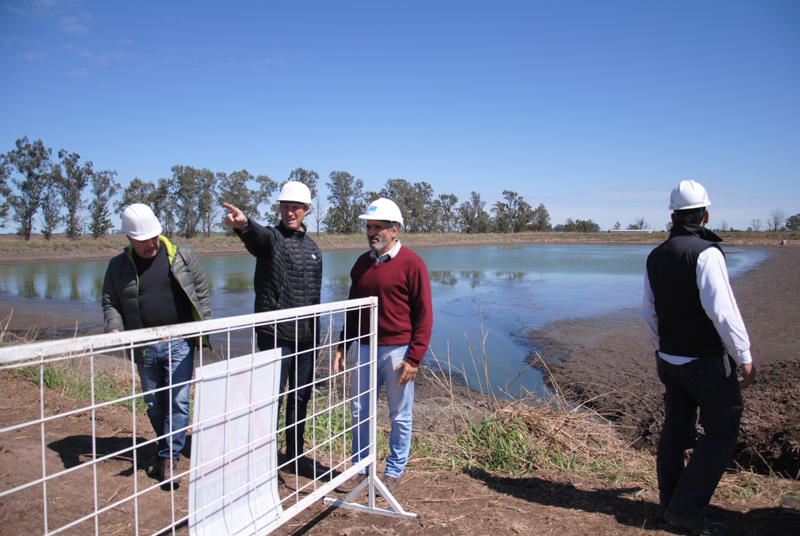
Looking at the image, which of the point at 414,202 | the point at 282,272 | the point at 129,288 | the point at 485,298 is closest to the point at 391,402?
the point at 282,272

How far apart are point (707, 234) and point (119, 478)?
3897 mm

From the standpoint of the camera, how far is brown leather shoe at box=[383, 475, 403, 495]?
3.03m

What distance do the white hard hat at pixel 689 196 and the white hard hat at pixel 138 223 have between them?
10.5ft

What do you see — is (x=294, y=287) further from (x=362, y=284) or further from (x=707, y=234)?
(x=707, y=234)

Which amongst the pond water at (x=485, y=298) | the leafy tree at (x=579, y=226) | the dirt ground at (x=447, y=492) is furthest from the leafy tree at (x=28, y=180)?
the leafy tree at (x=579, y=226)

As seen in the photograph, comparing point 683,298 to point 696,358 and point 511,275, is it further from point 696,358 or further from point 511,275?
point 511,275

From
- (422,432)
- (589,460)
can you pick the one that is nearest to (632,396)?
(589,460)

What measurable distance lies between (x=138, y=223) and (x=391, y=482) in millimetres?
2336

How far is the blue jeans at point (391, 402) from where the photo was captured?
296cm

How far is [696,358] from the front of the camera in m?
2.50

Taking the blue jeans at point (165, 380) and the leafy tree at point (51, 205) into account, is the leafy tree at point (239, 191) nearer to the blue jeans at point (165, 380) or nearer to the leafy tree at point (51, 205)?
the leafy tree at point (51, 205)

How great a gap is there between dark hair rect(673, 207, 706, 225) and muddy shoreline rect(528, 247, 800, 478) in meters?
2.09

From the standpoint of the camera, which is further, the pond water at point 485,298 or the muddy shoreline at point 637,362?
the pond water at point 485,298

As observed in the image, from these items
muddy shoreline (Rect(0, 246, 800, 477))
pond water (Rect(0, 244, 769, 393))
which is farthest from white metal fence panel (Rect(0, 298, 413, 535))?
muddy shoreline (Rect(0, 246, 800, 477))
